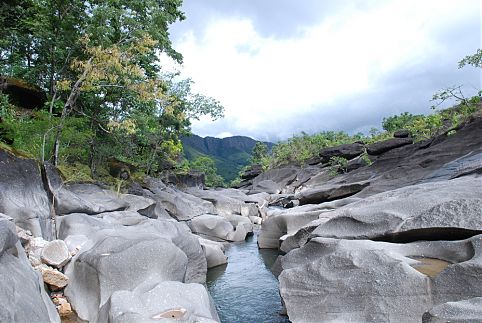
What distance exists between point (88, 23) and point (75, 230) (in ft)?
36.2

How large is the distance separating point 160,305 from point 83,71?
13.0 meters

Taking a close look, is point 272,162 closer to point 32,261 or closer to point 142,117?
point 142,117

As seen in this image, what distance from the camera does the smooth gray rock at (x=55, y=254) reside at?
918 centimetres

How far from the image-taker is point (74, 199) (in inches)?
542

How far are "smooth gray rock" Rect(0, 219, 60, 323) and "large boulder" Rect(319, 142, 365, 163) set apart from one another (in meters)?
44.6

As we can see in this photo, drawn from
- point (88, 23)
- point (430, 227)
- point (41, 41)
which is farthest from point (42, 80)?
point (430, 227)

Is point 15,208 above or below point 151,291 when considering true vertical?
above

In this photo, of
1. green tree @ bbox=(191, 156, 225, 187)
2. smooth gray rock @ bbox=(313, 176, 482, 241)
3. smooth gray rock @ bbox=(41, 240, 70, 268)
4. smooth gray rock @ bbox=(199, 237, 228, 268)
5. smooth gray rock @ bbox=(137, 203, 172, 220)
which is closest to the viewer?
smooth gray rock @ bbox=(313, 176, 482, 241)

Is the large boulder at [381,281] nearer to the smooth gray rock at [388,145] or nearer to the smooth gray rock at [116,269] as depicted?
the smooth gray rock at [116,269]

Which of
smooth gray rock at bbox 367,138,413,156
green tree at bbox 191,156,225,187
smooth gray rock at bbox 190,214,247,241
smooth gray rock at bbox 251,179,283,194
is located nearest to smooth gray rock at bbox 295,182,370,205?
smooth gray rock at bbox 190,214,247,241

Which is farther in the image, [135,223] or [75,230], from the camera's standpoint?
[135,223]

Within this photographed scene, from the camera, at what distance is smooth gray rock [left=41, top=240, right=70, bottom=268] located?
918 centimetres

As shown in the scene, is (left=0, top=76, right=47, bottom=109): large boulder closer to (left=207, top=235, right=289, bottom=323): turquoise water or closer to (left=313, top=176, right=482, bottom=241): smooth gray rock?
Result: (left=207, top=235, right=289, bottom=323): turquoise water

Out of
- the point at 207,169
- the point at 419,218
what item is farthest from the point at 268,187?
the point at 419,218
